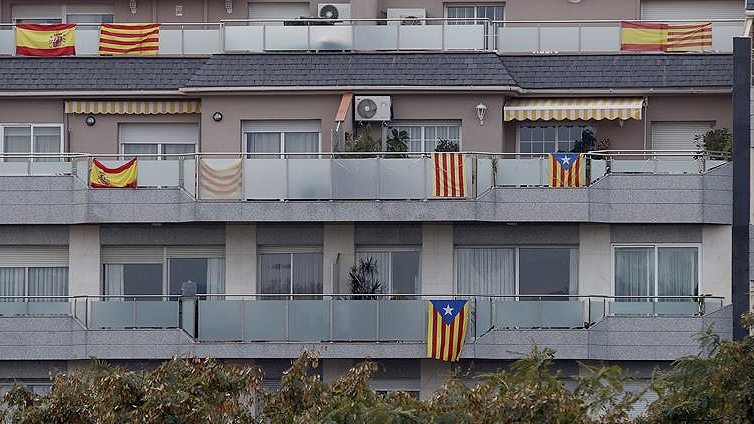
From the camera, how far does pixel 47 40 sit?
143 ft

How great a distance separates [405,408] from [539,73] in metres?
18.7

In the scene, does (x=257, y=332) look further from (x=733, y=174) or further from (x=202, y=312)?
(x=733, y=174)

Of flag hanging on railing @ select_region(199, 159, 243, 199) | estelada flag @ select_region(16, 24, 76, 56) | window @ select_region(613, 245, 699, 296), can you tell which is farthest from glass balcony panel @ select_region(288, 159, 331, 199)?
estelada flag @ select_region(16, 24, 76, 56)

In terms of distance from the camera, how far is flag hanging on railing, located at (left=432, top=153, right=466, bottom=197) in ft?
129

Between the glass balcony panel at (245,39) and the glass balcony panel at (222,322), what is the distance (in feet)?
21.4

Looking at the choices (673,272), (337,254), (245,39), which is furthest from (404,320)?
(245,39)

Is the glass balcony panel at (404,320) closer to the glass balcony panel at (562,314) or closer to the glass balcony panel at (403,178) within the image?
the glass balcony panel at (403,178)

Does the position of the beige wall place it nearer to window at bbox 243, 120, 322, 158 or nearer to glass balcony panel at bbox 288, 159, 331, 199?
window at bbox 243, 120, 322, 158

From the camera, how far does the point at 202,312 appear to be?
130 feet

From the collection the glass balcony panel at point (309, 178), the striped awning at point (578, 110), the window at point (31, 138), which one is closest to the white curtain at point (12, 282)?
the window at point (31, 138)

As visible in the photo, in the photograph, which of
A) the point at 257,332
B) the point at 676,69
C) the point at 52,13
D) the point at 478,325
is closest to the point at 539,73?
the point at 676,69

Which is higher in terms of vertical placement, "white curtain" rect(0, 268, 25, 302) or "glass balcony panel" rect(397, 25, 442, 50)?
"glass balcony panel" rect(397, 25, 442, 50)

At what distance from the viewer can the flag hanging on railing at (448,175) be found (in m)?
39.2

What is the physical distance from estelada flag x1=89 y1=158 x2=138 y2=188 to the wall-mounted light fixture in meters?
8.03
